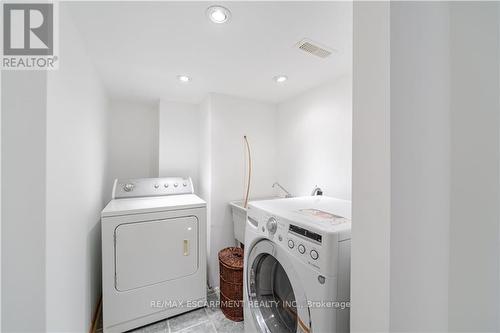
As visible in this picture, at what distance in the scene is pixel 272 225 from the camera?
108 cm

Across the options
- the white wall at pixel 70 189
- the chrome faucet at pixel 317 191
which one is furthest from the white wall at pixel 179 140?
the chrome faucet at pixel 317 191

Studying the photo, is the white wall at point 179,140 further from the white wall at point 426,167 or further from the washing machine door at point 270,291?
the white wall at point 426,167

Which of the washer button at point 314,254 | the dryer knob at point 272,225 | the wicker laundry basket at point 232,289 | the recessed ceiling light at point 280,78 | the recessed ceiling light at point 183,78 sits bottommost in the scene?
the wicker laundry basket at point 232,289

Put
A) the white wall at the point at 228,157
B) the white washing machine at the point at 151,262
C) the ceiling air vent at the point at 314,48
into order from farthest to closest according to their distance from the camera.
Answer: the white wall at the point at 228,157
the white washing machine at the point at 151,262
the ceiling air vent at the point at 314,48

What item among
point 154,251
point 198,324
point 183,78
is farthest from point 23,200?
point 198,324

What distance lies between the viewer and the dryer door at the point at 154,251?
1488 mm

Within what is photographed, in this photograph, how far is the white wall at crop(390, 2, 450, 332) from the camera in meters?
0.54

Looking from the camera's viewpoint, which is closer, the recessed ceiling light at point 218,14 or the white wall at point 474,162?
the white wall at point 474,162

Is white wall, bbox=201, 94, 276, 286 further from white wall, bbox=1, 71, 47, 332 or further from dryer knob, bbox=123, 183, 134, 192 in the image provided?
white wall, bbox=1, 71, 47, 332

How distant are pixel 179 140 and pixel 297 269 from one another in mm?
2128

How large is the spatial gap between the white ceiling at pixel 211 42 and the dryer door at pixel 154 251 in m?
1.27

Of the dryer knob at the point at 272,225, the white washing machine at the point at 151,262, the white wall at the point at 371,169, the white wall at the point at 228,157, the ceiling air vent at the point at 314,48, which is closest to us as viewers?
the white wall at the point at 371,169

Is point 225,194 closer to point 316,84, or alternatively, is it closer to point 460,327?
point 316,84

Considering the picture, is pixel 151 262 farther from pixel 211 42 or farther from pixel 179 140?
pixel 211 42
